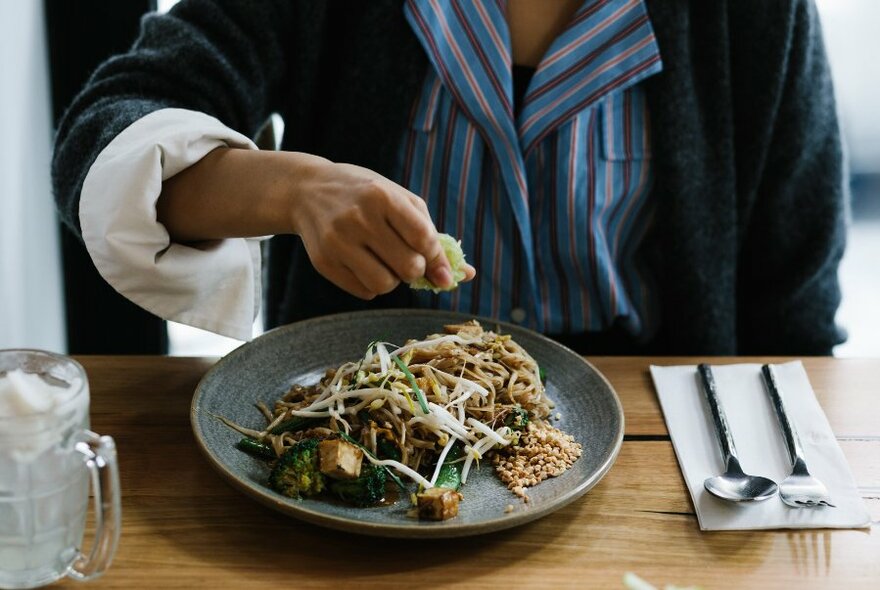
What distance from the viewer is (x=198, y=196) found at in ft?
4.04

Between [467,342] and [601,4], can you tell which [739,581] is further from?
[601,4]

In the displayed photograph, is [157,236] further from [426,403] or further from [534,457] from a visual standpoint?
[534,457]

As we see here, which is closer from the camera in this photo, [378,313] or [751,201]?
[378,313]

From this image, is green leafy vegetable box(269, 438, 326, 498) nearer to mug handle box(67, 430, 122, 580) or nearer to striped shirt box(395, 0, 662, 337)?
mug handle box(67, 430, 122, 580)

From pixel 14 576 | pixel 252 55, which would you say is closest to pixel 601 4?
pixel 252 55

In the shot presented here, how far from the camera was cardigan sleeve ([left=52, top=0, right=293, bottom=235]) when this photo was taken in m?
1.34

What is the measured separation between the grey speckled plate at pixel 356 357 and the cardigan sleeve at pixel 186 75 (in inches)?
13.7

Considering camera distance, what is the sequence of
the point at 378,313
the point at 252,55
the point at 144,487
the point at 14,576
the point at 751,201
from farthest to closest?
the point at 751,201 < the point at 252,55 < the point at 378,313 < the point at 144,487 < the point at 14,576

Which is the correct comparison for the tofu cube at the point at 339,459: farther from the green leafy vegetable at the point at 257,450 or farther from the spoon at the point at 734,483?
the spoon at the point at 734,483

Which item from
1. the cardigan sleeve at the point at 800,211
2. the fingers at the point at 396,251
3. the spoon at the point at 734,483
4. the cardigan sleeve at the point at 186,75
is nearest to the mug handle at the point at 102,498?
the fingers at the point at 396,251

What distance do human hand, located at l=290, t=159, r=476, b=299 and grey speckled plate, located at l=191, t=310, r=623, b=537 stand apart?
0.78ft

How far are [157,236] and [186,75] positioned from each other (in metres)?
0.39

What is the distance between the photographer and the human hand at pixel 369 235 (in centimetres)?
105

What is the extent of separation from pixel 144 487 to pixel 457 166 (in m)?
0.80
